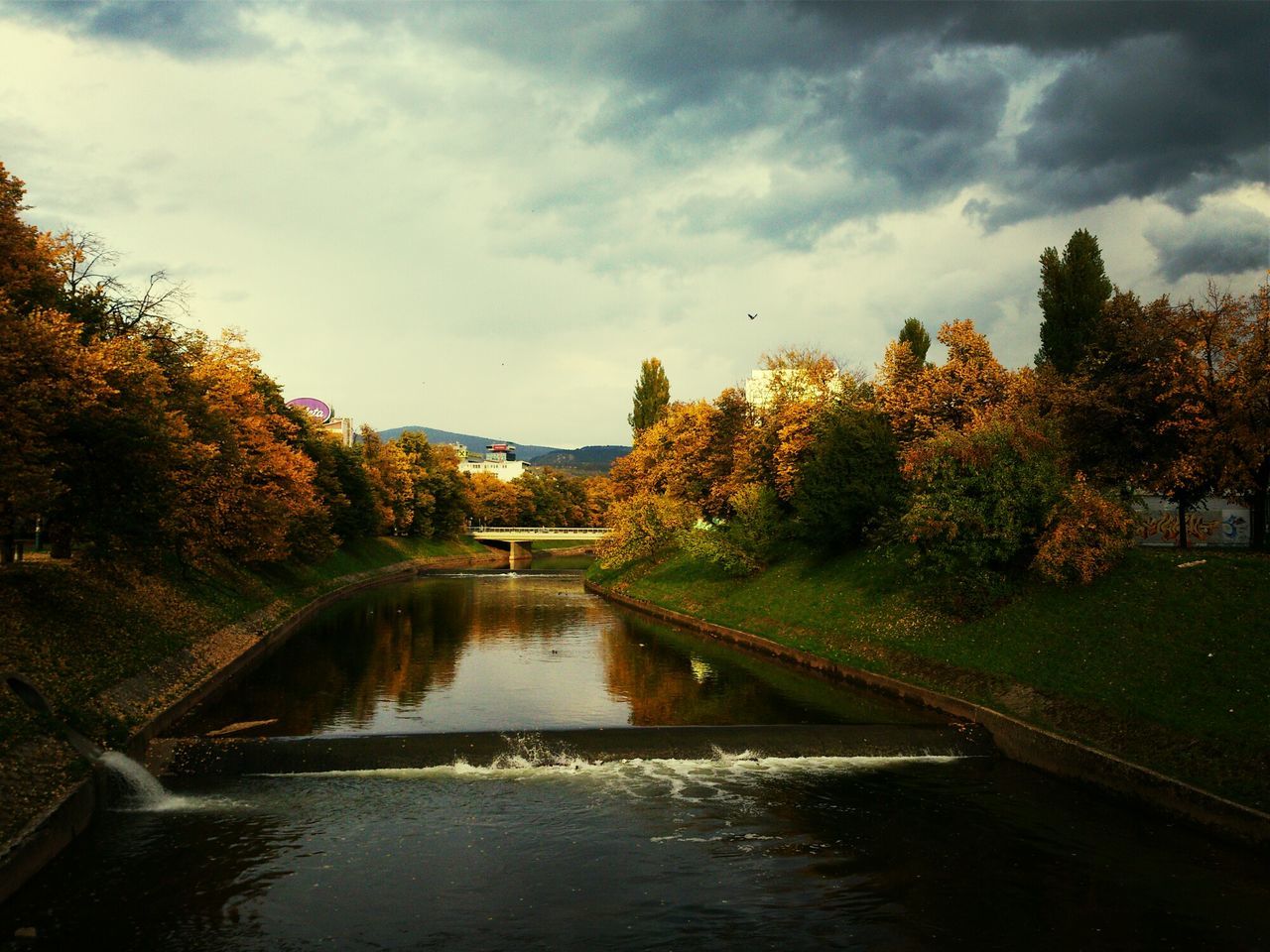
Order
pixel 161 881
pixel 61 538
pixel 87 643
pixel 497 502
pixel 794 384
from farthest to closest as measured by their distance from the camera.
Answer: pixel 497 502 < pixel 794 384 < pixel 61 538 < pixel 87 643 < pixel 161 881

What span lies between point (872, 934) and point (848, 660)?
25.5 m

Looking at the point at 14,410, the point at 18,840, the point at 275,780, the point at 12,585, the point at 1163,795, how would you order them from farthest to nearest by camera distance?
the point at 12,585, the point at 14,410, the point at 275,780, the point at 1163,795, the point at 18,840

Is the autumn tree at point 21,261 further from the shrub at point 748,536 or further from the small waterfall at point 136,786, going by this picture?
the shrub at point 748,536

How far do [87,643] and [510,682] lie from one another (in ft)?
54.0

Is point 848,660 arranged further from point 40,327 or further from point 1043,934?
point 40,327

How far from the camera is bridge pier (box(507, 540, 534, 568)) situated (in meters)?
147

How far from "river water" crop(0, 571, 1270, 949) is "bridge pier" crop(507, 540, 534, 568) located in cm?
11561

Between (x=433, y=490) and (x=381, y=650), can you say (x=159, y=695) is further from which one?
(x=433, y=490)

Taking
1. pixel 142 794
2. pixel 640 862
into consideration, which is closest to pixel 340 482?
pixel 142 794

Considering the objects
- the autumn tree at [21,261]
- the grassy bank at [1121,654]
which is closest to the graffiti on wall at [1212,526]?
the grassy bank at [1121,654]

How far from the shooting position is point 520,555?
16075 centimetres

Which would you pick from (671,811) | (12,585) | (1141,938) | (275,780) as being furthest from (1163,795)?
(12,585)

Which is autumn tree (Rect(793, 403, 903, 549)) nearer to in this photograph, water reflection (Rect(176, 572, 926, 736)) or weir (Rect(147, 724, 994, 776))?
water reflection (Rect(176, 572, 926, 736))

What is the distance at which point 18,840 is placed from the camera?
56.8 feet
